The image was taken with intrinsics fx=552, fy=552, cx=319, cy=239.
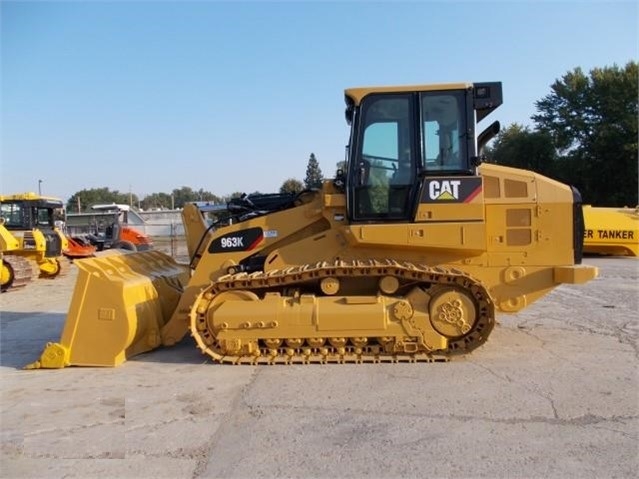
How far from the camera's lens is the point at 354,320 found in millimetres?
6027

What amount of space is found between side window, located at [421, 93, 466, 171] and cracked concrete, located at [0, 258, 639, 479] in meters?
2.24

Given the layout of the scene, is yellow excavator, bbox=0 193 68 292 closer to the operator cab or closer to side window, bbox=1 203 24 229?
side window, bbox=1 203 24 229

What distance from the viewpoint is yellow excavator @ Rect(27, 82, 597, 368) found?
609 centimetres

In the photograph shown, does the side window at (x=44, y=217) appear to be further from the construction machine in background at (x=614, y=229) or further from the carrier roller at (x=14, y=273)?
the construction machine in background at (x=614, y=229)

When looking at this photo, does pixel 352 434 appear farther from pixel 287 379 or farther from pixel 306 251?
pixel 306 251

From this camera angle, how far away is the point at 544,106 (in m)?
42.8

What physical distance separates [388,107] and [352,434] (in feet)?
12.3

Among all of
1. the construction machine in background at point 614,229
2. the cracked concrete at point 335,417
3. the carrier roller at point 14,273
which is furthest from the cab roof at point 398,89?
the construction machine in background at point 614,229

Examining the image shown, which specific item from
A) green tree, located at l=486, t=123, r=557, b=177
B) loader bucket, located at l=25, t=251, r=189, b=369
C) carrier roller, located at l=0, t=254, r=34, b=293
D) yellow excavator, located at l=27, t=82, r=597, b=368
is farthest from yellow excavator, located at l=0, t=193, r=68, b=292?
green tree, located at l=486, t=123, r=557, b=177

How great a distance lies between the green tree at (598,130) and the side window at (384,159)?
1308 inches

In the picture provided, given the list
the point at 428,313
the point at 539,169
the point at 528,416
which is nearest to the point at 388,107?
the point at 428,313

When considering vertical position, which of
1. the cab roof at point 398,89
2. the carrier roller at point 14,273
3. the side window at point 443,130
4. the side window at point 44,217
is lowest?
the carrier roller at point 14,273

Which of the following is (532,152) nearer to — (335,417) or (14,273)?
(14,273)

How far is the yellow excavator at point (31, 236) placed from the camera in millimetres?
15210
